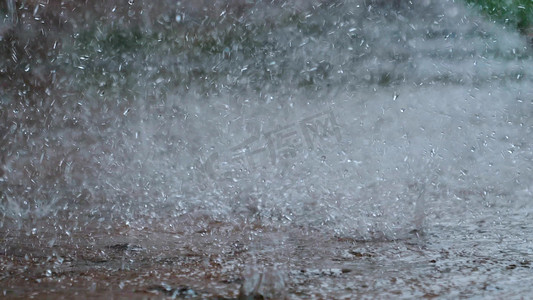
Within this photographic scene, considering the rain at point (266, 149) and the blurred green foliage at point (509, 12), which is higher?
the blurred green foliage at point (509, 12)

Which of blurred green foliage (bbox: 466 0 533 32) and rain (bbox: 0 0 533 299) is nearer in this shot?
rain (bbox: 0 0 533 299)

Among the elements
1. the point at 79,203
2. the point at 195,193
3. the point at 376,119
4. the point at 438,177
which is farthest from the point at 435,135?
the point at 79,203

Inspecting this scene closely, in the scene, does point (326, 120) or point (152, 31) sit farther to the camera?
point (152, 31)

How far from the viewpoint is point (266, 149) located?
9.66ft

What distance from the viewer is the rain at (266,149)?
1435 millimetres

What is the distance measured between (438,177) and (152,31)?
2.00 m

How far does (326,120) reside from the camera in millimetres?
3227

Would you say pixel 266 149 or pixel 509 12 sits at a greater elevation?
pixel 509 12

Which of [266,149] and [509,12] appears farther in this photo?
[509,12]

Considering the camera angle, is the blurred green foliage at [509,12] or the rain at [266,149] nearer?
the rain at [266,149]

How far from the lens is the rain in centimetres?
143

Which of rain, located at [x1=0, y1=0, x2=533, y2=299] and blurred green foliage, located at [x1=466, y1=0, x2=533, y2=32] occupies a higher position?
blurred green foliage, located at [x1=466, y1=0, x2=533, y2=32]

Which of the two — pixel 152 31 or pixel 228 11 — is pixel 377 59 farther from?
pixel 152 31

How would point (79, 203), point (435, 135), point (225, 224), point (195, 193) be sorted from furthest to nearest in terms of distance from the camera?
point (435, 135)
point (195, 193)
point (79, 203)
point (225, 224)
